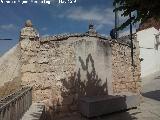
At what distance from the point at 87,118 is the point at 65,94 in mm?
1300

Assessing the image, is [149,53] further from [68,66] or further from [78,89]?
[68,66]

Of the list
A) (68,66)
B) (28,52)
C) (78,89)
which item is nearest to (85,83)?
(78,89)

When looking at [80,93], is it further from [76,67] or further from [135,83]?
[135,83]

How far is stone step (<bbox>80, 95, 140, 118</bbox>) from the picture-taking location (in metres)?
9.48

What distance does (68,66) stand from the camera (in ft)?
32.6

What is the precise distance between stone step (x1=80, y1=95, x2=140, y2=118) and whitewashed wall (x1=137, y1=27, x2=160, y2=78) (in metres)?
14.2

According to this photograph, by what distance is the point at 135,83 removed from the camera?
13180 mm

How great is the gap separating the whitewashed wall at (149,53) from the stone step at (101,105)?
14231 millimetres

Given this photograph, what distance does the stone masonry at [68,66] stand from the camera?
898cm

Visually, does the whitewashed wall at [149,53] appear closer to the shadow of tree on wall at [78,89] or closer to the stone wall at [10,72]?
the shadow of tree on wall at [78,89]

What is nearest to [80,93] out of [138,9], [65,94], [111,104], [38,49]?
[65,94]

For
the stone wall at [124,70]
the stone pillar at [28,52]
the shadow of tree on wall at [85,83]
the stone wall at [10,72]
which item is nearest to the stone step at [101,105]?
the shadow of tree on wall at [85,83]

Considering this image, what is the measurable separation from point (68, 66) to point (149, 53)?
54.6 feet

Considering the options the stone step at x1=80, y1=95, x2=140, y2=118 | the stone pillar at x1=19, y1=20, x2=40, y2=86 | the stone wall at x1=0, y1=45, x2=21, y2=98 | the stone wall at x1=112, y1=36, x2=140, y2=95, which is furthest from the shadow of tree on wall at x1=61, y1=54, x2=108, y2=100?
the stone wall at x1=0, y1=45, x2=21, y2=98
